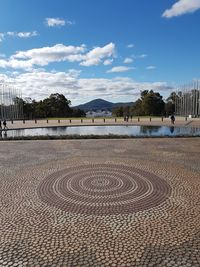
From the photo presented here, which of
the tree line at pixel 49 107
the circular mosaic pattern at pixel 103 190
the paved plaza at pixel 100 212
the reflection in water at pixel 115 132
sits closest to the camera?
the paved plaza at pixel 100 212

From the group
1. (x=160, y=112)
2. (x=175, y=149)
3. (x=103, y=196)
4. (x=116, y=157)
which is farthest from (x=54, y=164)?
(x=160, y=112)

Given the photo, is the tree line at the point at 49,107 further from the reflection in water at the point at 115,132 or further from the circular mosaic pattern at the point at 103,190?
the circular mosaic pattern at the point at 103,190

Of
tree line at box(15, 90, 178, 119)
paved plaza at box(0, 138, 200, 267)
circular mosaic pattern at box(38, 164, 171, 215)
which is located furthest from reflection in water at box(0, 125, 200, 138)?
tree line at box(15, 90, 178, 119)

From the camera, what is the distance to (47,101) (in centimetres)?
8150

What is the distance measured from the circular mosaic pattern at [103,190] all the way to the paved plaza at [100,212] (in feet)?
0.08

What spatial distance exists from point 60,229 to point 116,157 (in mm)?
7731

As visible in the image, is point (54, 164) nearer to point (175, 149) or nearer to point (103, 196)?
point (103, 196)

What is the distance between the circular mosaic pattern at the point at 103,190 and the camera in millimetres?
7391

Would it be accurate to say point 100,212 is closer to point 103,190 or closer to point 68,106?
point 103,190

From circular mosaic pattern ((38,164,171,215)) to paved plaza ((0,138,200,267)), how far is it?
1.0 inches

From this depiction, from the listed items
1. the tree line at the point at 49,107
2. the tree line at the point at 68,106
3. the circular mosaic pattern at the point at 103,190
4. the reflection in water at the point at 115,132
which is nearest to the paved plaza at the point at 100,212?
the circular mosaic pattern at the point at 103,190

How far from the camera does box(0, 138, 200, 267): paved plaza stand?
504 centimetres

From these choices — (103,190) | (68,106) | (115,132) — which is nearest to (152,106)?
(68,106)

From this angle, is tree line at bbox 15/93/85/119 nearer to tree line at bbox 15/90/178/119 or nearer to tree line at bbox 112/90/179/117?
tree line at bbox 15/90/178/119
